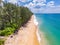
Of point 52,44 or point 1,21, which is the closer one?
point 52,44

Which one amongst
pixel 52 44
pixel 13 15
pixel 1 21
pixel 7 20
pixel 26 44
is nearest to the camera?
pixel 26 44

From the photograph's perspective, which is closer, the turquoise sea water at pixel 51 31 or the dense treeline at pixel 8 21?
the dense treeline at pixel 8 21

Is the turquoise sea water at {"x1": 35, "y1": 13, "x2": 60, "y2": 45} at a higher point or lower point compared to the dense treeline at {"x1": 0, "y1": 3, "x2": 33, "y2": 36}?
lower

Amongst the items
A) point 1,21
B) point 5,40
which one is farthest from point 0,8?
point 5,40

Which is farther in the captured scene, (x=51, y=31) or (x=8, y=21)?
(x=51, y=31)

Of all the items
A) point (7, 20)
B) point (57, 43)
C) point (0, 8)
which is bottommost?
point (57, 43)

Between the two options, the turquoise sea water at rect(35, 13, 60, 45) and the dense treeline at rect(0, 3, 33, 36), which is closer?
the dense treeline at rect(0, 3, 33, 36)

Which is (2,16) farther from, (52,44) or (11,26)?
(52,44)

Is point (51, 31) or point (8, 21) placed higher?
point (8, 21)

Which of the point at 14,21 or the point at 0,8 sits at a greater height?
the point at 0,8

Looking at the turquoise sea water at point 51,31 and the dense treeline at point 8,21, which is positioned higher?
the dense treeline at point 8,21

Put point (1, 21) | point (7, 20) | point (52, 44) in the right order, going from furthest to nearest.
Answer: point (7, 20)
point (1, 21)
point (52, 44)
